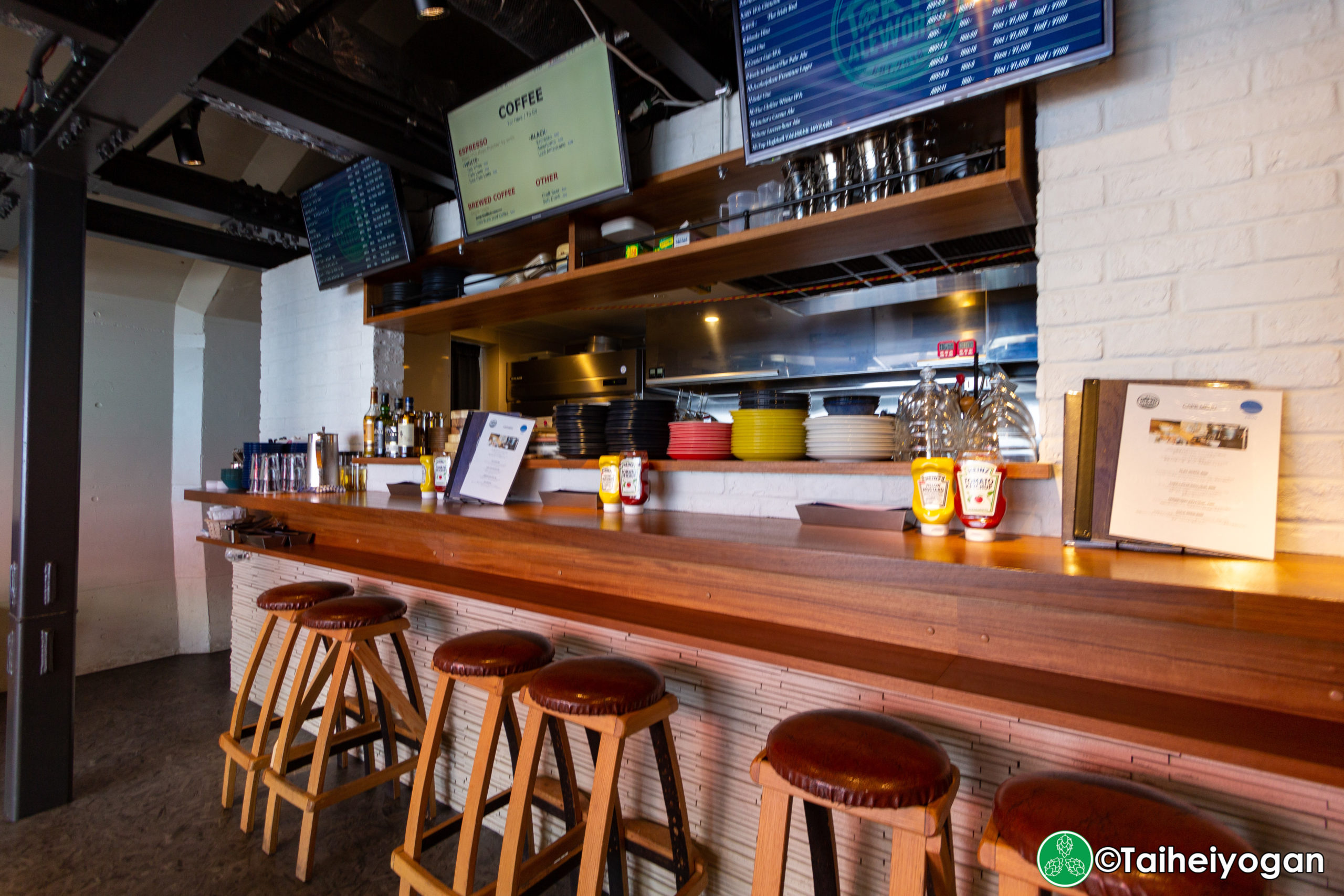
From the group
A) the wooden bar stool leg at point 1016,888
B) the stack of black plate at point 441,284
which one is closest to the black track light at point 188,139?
the stack of black plate at point 441,284

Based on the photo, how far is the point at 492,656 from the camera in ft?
5.39

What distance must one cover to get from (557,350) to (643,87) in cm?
387

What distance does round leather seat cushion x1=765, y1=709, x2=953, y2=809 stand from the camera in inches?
38.8

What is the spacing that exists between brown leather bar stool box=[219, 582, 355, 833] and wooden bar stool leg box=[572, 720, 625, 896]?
1.46m

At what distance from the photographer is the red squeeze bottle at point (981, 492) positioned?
130cm

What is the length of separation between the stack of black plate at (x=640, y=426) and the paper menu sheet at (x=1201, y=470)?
4.05ft

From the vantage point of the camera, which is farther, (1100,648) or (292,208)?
(292,208)

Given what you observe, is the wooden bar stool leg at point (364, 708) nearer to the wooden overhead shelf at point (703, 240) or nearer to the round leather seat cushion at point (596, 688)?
the round leather seat cushion at point (596, 688)

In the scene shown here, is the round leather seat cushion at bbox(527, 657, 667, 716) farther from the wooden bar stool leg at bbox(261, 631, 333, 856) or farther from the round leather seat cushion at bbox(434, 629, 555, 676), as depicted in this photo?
the wooden bar stool leg at bbox(261, 631, 333, 856)

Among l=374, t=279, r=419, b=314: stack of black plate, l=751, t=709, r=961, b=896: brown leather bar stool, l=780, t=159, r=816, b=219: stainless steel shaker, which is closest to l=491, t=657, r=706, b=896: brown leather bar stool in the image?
l=751, t=709, r=961, b=896: brown leather bar stool

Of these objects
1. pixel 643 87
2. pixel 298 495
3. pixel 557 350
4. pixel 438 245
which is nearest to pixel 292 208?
pixel 438 245

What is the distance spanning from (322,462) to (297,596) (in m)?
0.99

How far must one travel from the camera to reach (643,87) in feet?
→ 7.79

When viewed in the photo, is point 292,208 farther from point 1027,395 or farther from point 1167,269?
point 1027,395
